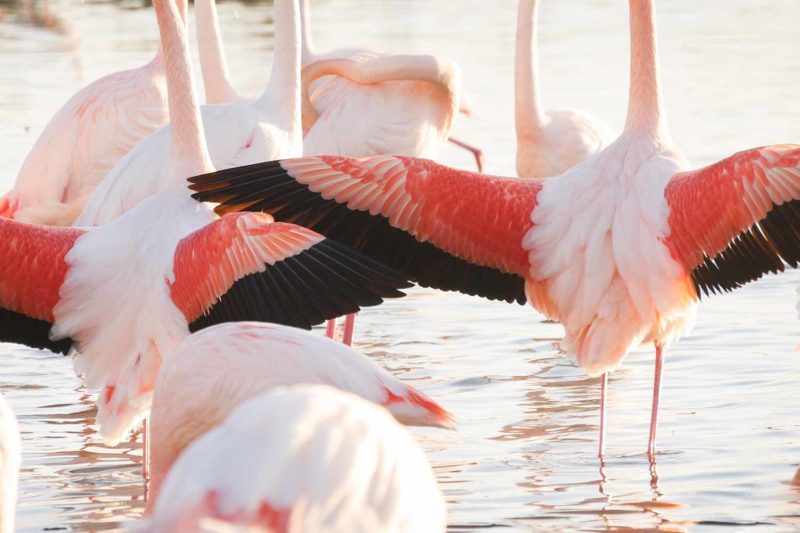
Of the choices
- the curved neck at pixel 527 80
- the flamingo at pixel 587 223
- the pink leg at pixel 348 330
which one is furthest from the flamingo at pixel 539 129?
the flamingo at pixel 587 223

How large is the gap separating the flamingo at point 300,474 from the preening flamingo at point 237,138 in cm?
369

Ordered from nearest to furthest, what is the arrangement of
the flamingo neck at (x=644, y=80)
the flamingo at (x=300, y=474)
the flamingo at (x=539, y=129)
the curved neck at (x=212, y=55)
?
the flamingo at (x=300, y=474) → the flamingo neck at (x=644, y=80) → the curved neck at (x=212, y=55) → the flamingo at (x=539, y=129)

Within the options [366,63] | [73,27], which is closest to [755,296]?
[366,63]

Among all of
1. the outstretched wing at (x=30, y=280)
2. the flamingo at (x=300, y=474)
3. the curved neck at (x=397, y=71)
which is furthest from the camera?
the curved neck at (x=397, y=71)

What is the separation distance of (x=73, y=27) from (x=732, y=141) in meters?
11.8

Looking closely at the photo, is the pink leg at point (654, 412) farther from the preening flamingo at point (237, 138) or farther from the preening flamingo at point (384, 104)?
the preening flamingo at point (384, 104)

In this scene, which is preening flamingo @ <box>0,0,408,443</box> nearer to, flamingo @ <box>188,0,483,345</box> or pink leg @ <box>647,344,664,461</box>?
pink leg @ <box>647,344,664,461</box>

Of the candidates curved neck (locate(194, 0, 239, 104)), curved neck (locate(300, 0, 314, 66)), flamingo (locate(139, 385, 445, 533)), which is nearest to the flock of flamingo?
flamingo (locate(139, 385, 445, 533))

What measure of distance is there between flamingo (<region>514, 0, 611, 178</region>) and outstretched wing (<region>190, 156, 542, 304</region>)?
298 cm

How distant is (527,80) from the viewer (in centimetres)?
865

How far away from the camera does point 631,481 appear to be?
534cm

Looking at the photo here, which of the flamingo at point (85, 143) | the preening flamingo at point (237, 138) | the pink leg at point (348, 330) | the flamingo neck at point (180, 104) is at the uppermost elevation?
the flamingo neck at point (180, 104)

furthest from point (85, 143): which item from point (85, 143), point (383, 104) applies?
point (383, 104)

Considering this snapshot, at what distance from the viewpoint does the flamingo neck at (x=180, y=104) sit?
5.52 metres
